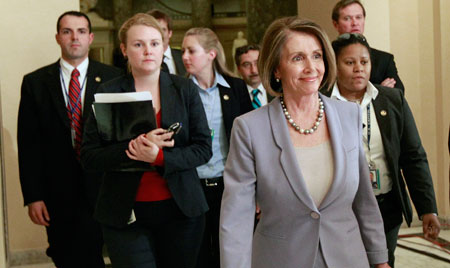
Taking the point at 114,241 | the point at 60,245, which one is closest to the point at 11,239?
the point at 60,245

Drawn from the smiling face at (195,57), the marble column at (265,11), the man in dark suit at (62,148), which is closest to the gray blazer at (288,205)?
the smiling face at (195,57)

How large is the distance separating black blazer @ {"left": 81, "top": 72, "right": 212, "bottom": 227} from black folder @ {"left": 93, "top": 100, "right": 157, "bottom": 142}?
0.06 meters

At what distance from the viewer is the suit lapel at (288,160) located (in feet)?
7.14

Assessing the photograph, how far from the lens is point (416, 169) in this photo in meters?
3.14

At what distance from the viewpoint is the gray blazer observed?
2.20 metres

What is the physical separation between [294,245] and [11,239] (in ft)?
13.9

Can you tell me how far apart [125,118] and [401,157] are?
1413 mm

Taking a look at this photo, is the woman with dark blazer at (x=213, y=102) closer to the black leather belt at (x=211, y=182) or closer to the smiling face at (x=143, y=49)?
the black leather belt at (x=211, y=182)

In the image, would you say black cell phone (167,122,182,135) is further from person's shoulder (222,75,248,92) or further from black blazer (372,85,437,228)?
person's shoulder (222,75,248,92)

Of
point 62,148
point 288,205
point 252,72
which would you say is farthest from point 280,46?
point 252,72

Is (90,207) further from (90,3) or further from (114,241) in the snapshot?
(90,3)

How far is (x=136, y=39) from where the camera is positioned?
10.3 ft

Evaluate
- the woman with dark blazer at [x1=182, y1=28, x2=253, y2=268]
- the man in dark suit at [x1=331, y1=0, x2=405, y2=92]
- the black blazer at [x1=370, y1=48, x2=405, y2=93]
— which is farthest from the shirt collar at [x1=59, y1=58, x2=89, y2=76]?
the black blazer at [x1=370, y1=48, x2=405, y2=93]

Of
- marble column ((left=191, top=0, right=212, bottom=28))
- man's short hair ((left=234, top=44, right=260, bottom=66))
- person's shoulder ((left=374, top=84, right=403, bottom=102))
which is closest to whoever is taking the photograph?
person's shoulder ((left=374, top=84, right=403, bottom=102))
